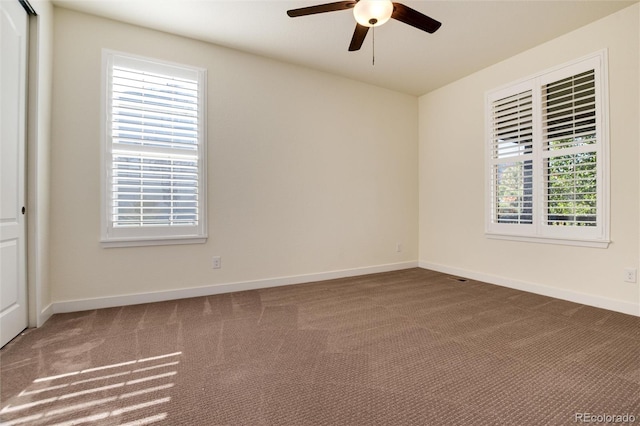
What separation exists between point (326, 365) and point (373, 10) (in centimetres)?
232

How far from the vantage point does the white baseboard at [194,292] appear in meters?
2.83

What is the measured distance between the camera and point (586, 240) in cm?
300

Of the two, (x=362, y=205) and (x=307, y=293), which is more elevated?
(x=362, y=205)

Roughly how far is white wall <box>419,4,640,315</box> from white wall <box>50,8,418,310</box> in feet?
1.30

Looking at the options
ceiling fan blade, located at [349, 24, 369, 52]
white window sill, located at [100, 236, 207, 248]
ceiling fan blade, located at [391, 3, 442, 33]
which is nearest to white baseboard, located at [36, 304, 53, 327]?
white window sill, located at [100, 236, 207, 248]

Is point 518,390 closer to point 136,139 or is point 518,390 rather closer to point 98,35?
point 136,139

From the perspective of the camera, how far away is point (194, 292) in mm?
3281

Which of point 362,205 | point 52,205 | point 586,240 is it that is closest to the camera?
point 52,205

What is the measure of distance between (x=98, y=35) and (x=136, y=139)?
40.4 inches

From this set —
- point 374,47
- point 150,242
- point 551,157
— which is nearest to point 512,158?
point 551,157

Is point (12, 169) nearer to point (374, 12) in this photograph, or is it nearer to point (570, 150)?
point (374, 12)

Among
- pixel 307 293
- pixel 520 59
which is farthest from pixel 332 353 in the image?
pixel 520 59

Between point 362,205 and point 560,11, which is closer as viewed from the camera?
point 560,11
